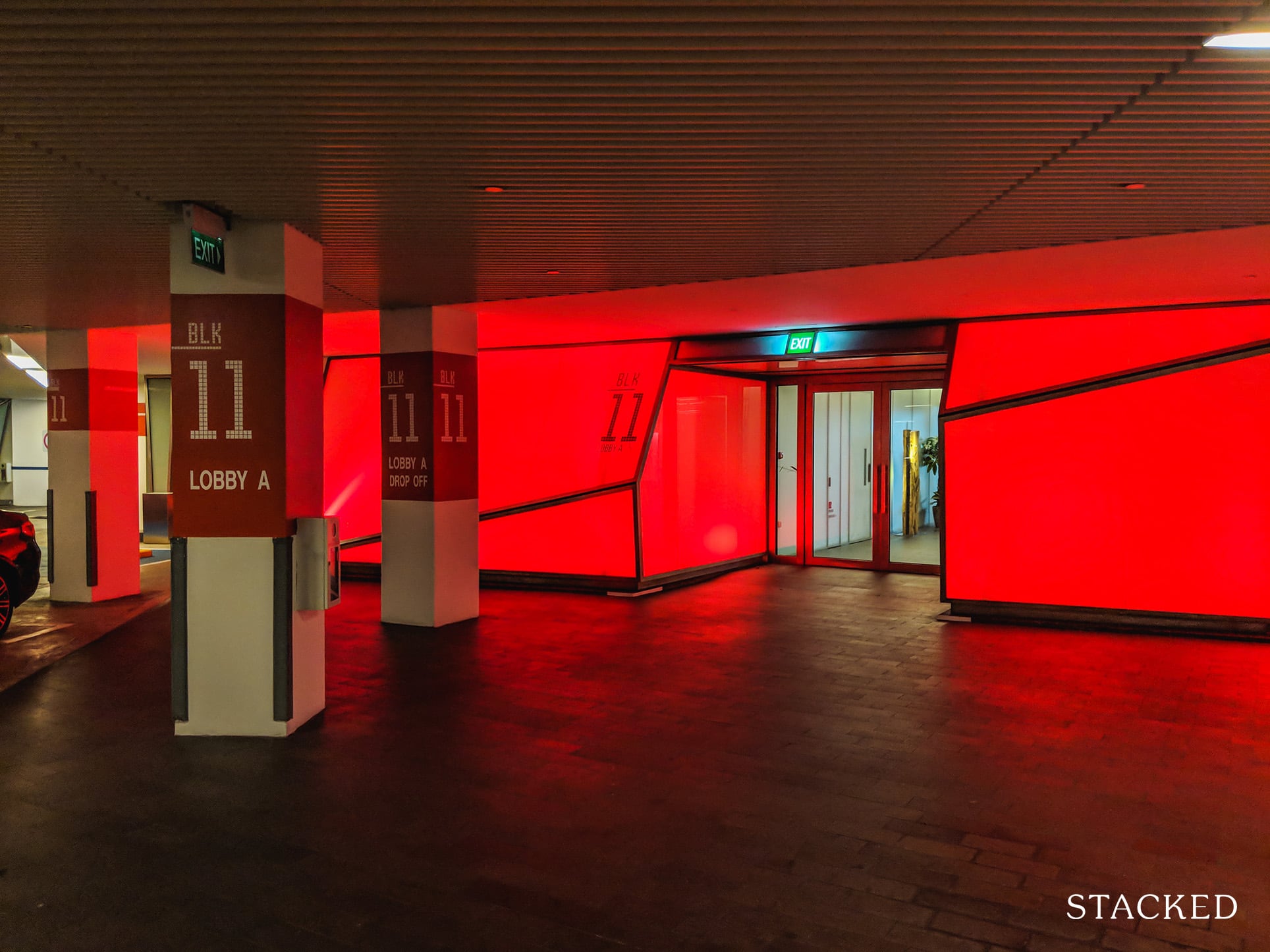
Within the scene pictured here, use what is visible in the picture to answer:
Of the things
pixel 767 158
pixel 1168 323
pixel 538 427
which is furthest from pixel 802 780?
pixel 538 427

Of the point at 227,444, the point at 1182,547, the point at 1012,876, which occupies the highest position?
the point at 227,444

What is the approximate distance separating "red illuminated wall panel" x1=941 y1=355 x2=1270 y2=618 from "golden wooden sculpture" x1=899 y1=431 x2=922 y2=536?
287cm

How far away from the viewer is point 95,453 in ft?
33.0

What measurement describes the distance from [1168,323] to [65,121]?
8.65m

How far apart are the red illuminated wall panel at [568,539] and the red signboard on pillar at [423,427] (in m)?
2.40

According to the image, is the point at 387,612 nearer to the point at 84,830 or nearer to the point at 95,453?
the point at 95,453

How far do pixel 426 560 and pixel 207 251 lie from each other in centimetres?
403

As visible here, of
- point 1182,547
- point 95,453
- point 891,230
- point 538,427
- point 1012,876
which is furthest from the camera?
point 538,427

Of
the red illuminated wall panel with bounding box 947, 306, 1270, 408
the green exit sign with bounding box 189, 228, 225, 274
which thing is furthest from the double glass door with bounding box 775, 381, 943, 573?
the green exit sign with bounding box 189, 228, 225, 274

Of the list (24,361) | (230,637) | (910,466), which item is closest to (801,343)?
(910,466)

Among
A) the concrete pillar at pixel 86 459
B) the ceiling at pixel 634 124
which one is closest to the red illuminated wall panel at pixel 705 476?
the ceiling at pixel 634 124

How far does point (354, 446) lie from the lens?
40.8 feet

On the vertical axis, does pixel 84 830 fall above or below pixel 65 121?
below

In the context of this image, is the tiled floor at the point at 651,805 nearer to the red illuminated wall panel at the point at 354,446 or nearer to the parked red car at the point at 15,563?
the parked red car at the point at 15,563
